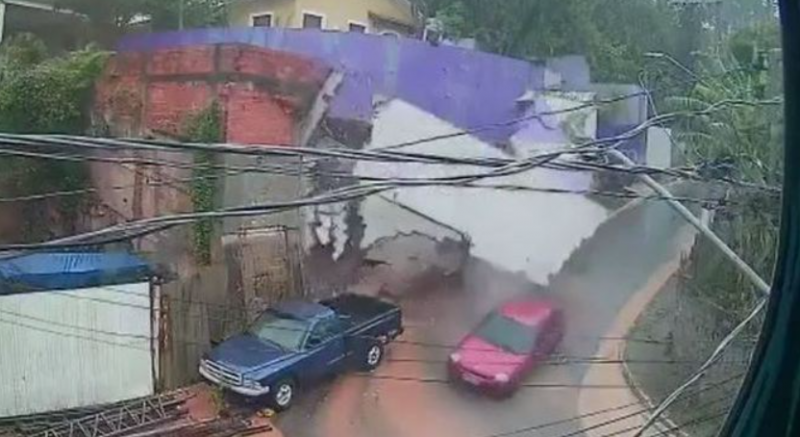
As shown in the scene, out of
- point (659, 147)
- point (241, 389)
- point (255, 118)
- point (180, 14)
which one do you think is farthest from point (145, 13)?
point (659, 147)

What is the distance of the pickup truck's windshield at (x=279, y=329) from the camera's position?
31.0 inches

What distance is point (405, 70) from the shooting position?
81cm

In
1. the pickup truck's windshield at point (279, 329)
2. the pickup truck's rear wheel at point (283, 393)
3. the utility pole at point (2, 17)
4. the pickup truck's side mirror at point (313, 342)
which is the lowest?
the pickup truck's rear wheel at point (283, 393)

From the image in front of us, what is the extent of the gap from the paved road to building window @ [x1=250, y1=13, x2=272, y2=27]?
0.29 metres

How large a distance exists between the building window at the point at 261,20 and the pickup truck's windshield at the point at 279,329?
270mm

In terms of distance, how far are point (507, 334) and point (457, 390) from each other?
7cm

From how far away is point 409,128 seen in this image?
809mm

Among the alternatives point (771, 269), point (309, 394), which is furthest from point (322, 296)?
point (771, 269)

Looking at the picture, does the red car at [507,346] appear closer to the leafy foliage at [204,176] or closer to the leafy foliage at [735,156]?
the leafy foliage at [735,156]

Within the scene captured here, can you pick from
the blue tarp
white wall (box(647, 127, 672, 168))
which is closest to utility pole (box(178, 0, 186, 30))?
the blue tarp

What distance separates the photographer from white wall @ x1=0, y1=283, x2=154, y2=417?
30.3 inches

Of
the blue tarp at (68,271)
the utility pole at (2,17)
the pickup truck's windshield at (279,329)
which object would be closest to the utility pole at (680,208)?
the pickup truck's windshield at (279,329)

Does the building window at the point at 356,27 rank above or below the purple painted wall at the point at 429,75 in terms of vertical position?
above

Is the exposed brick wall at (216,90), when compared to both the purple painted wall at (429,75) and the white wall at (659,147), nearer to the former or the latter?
the purple painted wall at (429,75)
